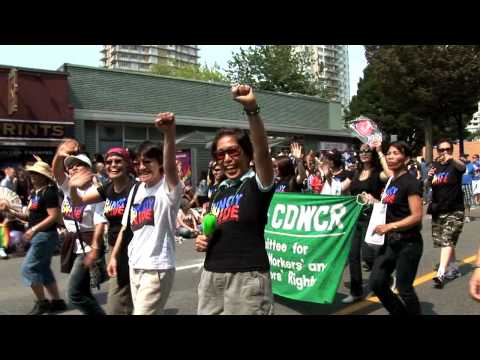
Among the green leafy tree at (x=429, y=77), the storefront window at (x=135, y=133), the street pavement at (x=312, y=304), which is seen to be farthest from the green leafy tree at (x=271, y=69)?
the street pavement at (x=312, y=304)

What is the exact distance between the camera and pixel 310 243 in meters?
5.23

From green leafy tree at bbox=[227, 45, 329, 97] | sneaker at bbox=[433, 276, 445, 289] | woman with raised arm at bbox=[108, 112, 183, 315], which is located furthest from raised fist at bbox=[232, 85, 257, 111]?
green leafy tree at bbox=[227, 45, 329, 97]

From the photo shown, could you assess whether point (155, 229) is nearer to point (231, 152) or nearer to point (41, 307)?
point (231, 152)

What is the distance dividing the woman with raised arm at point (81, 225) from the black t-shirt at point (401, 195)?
8.62 feet

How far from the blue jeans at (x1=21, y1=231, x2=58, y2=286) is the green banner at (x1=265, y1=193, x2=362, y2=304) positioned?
2.46 metres

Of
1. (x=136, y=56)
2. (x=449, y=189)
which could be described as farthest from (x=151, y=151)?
(x=136, y=56)

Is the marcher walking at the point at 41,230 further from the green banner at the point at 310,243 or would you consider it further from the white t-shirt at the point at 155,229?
the green banner at the point at 310,243

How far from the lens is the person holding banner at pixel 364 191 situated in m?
5.55

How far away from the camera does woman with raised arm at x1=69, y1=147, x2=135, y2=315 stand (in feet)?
12.0

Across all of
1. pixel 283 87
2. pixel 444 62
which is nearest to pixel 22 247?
pixel 444 62

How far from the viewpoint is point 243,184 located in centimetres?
269

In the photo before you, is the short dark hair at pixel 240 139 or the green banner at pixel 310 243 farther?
the green banner at pixel 310 243

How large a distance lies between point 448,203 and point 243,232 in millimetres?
4726

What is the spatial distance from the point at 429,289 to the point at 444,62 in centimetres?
2210
